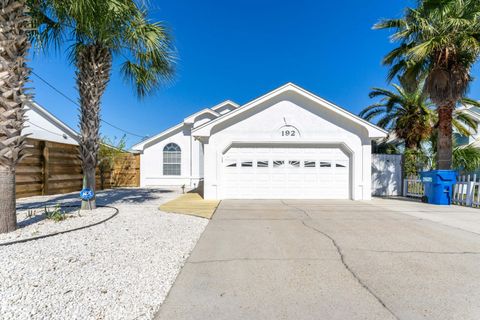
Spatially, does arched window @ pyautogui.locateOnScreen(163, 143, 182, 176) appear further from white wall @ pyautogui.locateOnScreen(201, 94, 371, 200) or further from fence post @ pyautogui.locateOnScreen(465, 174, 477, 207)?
fence post @ pyautogui.locateOnScreen(465, 174, 477, 207)

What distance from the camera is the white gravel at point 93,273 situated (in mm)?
2525

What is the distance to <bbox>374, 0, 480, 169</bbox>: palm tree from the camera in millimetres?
8859

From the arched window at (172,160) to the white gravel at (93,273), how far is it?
40.7ft

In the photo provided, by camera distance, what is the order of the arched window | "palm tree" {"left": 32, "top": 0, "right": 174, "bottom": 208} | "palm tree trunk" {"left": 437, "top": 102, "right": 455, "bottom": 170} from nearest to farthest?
"palm tree" {"left": 32, "top": 0, "right": 174, "bottom": 208} < "palm tree trunk" {"left": 437, "top": 102, "right": 455, "bottom": 170} < the arched window

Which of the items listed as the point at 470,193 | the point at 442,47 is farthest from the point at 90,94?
the point at 470,193

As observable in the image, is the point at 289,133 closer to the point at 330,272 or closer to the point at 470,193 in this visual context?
the point at 470,193

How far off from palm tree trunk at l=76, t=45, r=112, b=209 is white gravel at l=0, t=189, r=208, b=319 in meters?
2.85

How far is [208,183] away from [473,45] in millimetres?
10648

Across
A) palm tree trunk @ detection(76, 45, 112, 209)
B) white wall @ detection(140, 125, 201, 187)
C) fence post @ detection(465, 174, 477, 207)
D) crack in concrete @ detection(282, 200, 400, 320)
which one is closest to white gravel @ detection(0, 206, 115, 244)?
palm tree trunk @ detection(76, 45, 112, 209)

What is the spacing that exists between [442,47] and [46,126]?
795 inches

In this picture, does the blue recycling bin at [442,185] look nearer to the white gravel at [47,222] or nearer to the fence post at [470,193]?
the fence post at [470,193]

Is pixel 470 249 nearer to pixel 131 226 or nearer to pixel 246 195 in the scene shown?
pixel 131 226

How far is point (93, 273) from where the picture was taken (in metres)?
3.29

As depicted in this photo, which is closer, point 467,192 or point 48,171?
point 467,192
